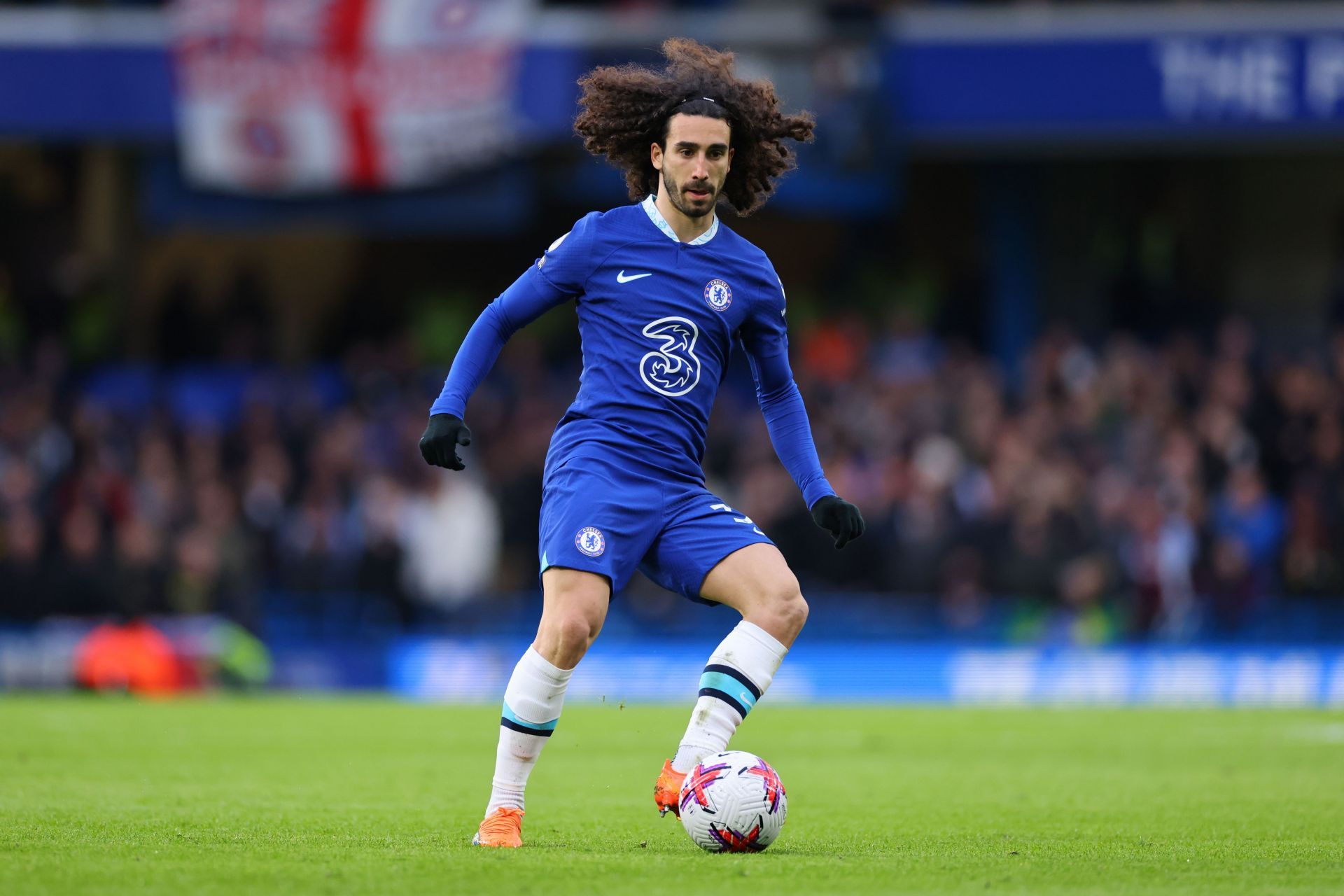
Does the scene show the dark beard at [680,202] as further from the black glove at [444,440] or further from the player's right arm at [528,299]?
the black glove at [444,440]

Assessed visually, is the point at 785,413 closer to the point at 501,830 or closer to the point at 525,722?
the point at 525,722

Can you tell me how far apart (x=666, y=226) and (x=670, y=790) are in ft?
5.65

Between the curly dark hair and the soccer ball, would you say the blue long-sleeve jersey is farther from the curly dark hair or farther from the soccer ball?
the soccer ball

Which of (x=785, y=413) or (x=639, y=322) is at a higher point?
(x=639, y=322)

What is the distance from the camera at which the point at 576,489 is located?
5.95 m

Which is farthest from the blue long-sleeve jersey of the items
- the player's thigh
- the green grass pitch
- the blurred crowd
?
the blurred crowd

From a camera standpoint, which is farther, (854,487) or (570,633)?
(854,487)

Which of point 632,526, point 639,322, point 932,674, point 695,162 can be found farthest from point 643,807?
point 932,674

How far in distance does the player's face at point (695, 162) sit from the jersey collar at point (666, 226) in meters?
0.07

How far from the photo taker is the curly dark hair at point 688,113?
6250 mm

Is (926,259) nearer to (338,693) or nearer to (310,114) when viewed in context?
(310,114)

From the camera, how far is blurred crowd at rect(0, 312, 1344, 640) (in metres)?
16.4

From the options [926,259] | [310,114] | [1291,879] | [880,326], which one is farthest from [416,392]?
[1291,879]

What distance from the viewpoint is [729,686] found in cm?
600
